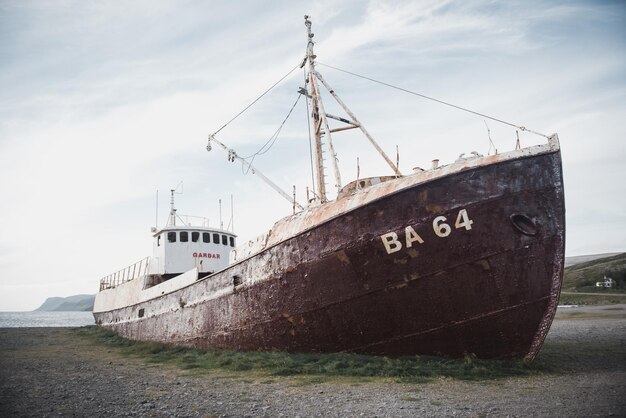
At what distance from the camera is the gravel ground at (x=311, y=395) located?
15.2 ft

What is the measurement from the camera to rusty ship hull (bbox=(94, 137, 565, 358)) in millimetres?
6570

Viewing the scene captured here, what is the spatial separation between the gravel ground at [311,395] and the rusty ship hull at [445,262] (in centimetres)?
97

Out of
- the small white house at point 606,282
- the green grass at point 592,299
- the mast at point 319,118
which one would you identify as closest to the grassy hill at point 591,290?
the green grass at point 592,299

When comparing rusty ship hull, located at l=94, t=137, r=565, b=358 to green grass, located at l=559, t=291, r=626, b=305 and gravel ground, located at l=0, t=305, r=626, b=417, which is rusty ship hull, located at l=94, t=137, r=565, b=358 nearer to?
gravel ground, located at l=0, t=305, r=626, b=417

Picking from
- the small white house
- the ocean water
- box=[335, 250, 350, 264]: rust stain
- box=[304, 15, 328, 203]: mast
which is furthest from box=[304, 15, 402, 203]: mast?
the ocean water

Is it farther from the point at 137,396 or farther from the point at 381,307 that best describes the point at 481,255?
the point at 137,396

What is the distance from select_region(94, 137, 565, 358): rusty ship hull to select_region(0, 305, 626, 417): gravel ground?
0.97 metres

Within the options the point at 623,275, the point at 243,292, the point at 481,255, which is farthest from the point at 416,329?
the point at 623,275

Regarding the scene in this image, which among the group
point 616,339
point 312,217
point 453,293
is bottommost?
point 616,339

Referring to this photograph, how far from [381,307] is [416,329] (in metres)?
0.68

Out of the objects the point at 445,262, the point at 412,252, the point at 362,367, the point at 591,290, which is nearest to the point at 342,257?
the point at 412,252

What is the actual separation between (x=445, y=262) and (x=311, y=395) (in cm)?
296

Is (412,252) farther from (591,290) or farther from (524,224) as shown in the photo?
(591,290)

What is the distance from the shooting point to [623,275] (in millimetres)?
42750
